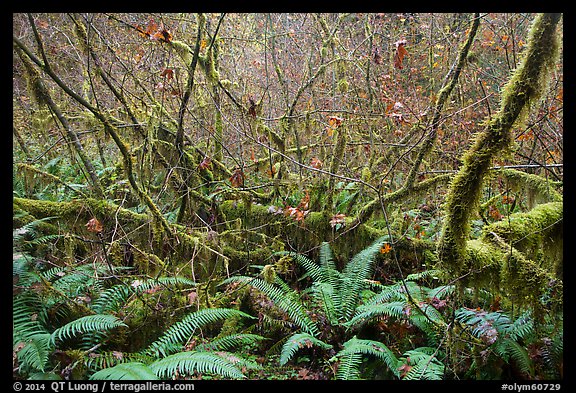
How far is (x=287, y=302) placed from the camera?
4270mm

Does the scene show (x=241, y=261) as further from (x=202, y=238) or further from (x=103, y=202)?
(x=103, y=202)

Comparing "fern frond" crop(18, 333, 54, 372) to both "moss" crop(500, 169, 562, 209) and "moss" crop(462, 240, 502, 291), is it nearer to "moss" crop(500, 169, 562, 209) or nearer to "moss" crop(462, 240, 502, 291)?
"moss" crop(462, 240, 502, 291)

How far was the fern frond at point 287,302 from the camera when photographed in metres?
Result: 4.18

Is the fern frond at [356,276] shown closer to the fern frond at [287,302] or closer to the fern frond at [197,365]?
the fern frond at [287,302]

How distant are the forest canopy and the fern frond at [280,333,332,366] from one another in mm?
33

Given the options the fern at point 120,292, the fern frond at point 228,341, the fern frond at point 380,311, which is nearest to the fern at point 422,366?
the fern frond at point 380,311

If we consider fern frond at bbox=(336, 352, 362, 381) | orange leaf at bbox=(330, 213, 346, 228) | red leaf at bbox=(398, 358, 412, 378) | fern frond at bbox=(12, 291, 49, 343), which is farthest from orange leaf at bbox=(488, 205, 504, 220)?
fern frond at bbox=(12, 291, 49, 343)

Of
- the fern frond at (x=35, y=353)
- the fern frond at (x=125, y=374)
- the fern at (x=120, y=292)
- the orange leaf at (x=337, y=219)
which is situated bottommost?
the fern frond at (x=125, y=374)

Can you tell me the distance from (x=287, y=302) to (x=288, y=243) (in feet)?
3.22

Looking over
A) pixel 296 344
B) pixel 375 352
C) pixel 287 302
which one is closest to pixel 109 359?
pixel 296 344

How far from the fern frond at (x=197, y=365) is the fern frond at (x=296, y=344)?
1.97ft

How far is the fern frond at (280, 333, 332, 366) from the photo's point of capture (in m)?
3.58

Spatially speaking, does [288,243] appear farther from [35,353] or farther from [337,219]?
[35,353]
